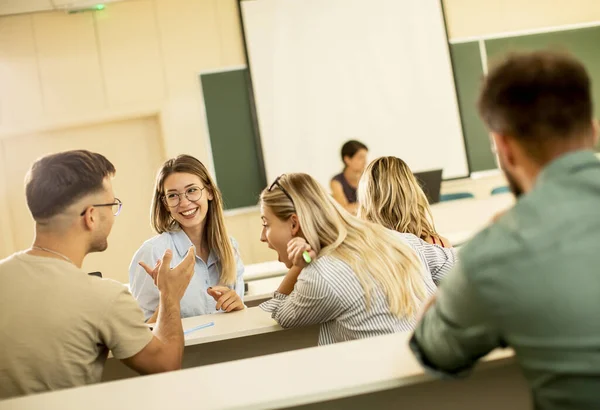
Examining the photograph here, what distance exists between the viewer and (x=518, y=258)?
3.18 ft

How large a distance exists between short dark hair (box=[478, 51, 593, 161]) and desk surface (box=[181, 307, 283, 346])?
1334mm

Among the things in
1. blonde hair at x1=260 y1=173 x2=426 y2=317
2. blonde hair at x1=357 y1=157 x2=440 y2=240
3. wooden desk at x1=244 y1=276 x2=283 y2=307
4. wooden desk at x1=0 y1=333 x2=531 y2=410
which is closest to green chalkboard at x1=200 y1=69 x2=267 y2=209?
wooden desk at x1=244 y1=276 x2=283 y2=307

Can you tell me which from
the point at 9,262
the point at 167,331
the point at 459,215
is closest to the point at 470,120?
the point at 459,215

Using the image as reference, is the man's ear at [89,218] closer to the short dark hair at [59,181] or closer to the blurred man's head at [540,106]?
the short dark hair at [59,181]

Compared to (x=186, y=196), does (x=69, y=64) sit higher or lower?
higher

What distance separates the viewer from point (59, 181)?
68.8 inches

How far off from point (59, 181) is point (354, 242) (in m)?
0.90

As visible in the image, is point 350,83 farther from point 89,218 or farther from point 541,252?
point 541,252

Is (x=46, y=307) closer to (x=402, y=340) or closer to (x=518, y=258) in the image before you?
(x=402, y=340)

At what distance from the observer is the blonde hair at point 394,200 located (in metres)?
2.76

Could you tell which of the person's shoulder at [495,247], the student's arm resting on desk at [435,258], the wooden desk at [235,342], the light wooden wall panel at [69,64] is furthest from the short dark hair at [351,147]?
the person's shoulder at [495,247]

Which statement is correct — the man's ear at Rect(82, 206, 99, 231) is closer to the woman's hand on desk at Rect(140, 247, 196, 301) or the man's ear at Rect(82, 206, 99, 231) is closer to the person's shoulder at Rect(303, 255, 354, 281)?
the woman's hand on desk at Rect(140, 247, 196, 301)

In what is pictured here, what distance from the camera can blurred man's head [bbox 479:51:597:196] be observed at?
3.35ft

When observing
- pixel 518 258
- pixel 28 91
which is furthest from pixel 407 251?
pixel 28 91
